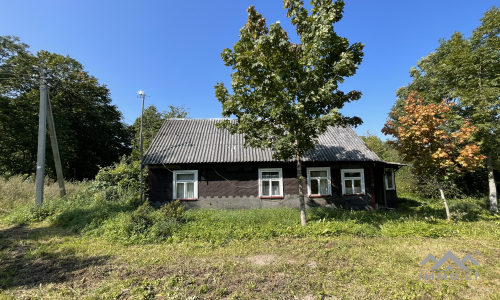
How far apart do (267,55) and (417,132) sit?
668 cm

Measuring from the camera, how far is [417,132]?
8766mm

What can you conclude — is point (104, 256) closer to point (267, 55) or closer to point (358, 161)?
point (267, 55)

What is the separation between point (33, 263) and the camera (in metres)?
5.86

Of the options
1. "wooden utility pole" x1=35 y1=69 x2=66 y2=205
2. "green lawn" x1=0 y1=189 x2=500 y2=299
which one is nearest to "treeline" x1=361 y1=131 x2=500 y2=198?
"green lawn" x1=0 y1=189 x2=500 y2=299

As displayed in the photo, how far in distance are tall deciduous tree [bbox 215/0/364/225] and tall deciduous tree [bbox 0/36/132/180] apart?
41.2 ft

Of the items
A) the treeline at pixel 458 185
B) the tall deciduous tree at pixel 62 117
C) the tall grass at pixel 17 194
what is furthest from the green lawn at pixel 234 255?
the tall deciduous tree at pixel 62 117

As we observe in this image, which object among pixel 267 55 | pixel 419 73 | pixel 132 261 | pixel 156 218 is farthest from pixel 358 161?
pixel 419 73

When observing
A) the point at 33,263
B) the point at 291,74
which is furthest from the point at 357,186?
the point at 33,263

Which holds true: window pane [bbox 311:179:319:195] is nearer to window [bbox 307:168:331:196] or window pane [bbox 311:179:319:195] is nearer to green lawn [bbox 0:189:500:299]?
window [bbox 307:168:331:196]

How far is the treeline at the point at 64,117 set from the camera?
749 inches

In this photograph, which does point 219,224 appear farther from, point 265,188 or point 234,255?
point 265,188

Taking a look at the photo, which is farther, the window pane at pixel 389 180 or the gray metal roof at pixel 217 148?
the window pane at pixel 389 180

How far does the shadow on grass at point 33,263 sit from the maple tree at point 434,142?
11.6 metres

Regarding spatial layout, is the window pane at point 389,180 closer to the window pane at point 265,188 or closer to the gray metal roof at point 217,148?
the gray metal roof at point 217,148
